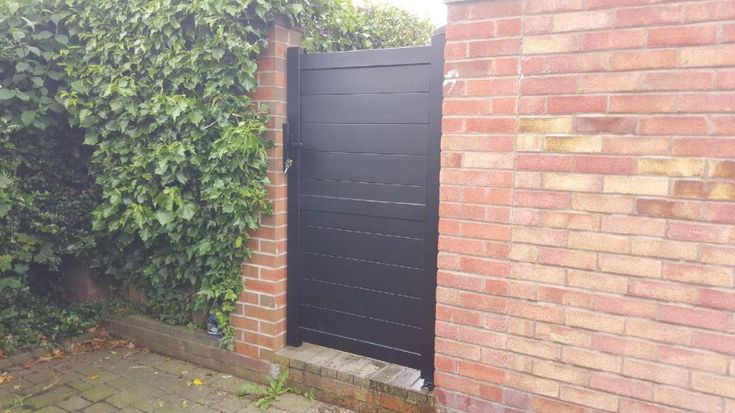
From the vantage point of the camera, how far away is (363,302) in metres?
3.59

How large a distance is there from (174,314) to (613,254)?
10.7 ft

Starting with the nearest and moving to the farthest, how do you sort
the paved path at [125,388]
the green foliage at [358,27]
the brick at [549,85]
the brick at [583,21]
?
the brick at [583,21]
the brick at [549,85]
the paved path at [125,388]
the green foliage at [358,27]

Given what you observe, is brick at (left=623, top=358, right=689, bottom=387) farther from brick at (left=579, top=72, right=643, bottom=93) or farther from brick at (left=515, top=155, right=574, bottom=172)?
brick at (left=579, top=72, right=643, bottom=93)

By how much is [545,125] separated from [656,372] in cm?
118

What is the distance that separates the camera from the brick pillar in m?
3.61

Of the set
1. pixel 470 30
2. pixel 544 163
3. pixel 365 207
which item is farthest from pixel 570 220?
pixel 365 207

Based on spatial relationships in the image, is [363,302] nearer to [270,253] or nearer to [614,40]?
[270,253]

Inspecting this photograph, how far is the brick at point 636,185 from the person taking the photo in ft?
7.68

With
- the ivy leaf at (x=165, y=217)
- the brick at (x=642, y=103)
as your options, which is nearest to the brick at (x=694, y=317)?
the brick at (x=642, y=103)

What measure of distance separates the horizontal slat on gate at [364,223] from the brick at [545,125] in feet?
3.01

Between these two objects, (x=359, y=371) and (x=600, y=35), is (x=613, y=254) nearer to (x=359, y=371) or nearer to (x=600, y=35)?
(x=600, y=35)

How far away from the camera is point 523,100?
2609mm

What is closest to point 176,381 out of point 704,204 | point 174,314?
point 174,314

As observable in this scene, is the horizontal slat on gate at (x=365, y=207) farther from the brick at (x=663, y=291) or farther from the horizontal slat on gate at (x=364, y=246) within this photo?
the brick at (x=663, y=291)
